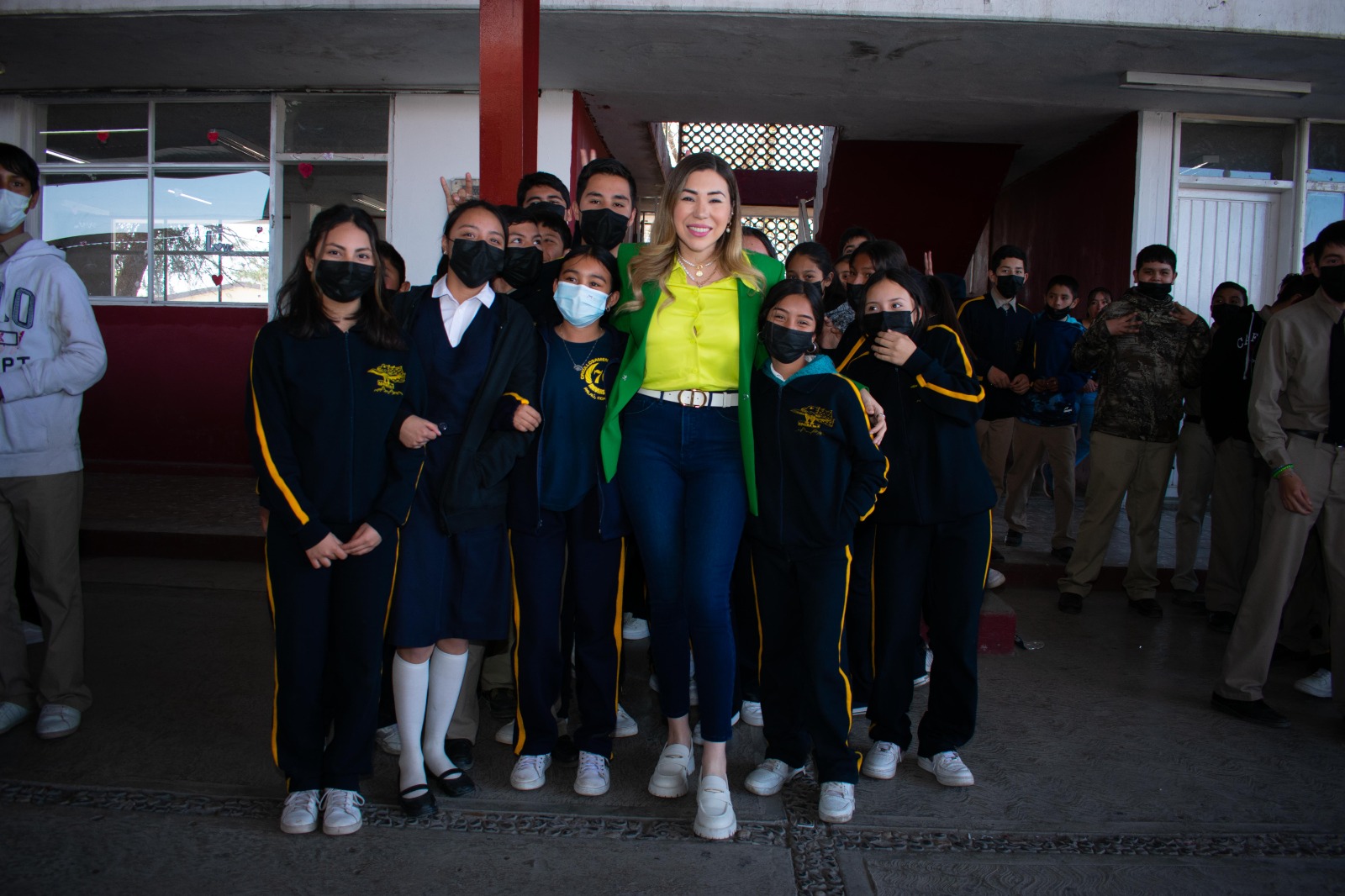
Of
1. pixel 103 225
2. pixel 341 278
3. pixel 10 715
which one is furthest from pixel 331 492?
pixel 103 225

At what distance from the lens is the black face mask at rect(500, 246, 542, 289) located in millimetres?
3357

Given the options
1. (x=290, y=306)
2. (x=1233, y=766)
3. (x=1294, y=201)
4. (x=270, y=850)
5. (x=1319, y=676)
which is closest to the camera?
(x=270, y=850)

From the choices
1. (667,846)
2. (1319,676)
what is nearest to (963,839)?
(667,846)

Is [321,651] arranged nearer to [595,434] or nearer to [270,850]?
[270,850]

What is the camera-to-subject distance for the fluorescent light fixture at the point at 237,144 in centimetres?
808

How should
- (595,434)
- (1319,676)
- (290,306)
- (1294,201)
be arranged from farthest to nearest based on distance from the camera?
(1294,201), (1319,676), (595,434), (290,306)

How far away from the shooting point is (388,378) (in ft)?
8.93

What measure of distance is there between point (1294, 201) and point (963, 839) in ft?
25.9

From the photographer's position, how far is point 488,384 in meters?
2.84

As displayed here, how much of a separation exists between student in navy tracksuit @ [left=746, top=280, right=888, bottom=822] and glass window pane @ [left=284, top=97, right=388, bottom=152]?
6.20m

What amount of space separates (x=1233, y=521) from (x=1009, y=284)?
6.48 ft

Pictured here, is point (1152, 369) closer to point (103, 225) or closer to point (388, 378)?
point (388, 378)

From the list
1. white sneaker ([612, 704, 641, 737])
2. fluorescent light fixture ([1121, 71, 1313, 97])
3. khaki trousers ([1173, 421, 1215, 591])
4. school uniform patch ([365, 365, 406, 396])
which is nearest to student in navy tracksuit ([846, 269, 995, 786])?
white sneaker ([612, 704, 641, 737])

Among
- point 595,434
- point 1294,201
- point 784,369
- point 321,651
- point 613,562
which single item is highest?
point 1294,201
